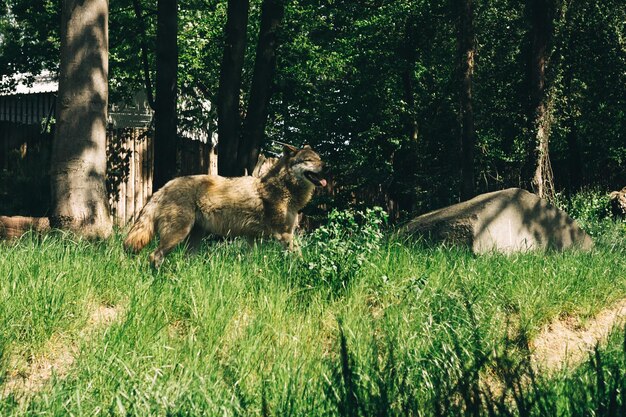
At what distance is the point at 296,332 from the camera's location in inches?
233

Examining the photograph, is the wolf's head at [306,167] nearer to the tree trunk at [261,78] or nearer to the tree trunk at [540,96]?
the tree trunk at [261,78]

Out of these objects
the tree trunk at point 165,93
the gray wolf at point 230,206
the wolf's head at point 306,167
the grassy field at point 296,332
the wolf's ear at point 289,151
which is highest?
the tree trunk at point 165,93

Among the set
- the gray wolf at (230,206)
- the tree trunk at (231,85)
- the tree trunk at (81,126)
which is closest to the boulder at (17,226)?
the tree trunk at (81,126)

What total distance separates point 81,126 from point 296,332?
13.9 ft

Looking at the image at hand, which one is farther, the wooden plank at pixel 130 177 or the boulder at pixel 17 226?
the wooden plank at pixel 130 177

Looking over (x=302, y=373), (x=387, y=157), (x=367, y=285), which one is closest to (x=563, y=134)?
(x=387, y=157)

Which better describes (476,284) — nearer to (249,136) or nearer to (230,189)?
(230,189)

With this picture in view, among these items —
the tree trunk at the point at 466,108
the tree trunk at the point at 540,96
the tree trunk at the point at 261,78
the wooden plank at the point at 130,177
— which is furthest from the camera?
the wooden plank at the point at 130,177

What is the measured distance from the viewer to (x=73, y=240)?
814cm

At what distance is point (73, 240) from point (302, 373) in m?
4.19

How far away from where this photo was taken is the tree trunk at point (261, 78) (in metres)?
15.1

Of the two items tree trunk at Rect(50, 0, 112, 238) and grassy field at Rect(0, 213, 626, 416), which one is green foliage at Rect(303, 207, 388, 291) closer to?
grassy field at Rect(0, 213, 626, 416)

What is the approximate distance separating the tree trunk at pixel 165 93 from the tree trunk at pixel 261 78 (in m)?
1.76

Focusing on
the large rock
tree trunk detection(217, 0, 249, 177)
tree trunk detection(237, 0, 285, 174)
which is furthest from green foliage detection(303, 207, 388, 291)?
tree trunk detection(237, 0, 285, 174)
